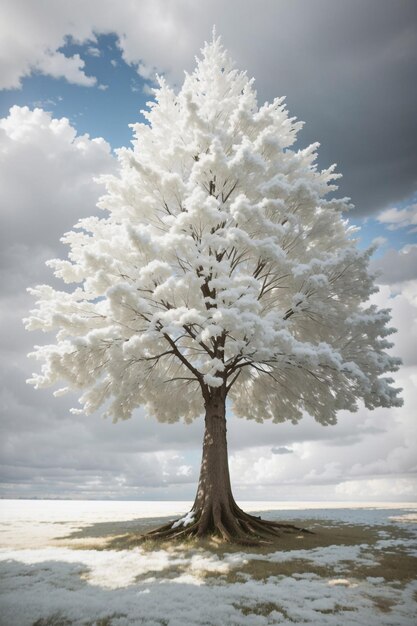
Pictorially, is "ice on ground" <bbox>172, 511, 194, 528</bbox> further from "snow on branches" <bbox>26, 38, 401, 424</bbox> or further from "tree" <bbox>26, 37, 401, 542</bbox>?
"snow on branches" <bbox>26, 38, 401, 424</bbox>

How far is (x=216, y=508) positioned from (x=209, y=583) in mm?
5237

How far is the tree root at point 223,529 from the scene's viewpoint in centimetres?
1067

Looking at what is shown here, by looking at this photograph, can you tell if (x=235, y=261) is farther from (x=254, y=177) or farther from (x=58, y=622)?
(x=58, y=622)

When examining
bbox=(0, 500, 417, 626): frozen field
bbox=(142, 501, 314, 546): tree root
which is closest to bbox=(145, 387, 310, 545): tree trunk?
bbox=(142, 501, 314, 546): tree root

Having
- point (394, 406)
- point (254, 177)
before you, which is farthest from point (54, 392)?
point (394, 406)

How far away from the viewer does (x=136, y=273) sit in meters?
11.5

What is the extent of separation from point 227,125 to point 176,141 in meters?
2.41

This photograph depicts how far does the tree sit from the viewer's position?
1045 cm

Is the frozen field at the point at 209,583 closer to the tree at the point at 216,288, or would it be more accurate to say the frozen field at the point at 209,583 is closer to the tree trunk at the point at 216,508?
the tree trunk at the point at 216,508

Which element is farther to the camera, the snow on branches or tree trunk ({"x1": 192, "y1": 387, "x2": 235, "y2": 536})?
tree trunk ({"x1": 192, "y1": 387, "x2": 235, "y2": 536})

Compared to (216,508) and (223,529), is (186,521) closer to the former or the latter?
(216,508)

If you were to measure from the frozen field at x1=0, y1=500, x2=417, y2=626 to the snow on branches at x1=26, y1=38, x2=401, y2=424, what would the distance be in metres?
4.11

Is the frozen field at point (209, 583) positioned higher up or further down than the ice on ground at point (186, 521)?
further down

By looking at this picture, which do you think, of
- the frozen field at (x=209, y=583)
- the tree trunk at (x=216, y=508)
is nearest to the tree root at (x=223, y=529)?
the tree trunk at (x=216, y=508)
